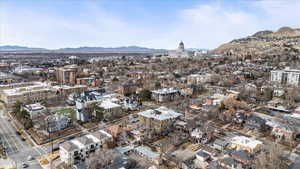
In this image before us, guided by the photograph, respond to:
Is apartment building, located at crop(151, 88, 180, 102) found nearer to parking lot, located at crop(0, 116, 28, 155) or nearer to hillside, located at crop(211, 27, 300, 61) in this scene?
parking lot, located at crop(0, 116, 28, 155)

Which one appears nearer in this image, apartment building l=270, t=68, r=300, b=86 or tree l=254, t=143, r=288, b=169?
tree l=254, t=143, r=288, b=169

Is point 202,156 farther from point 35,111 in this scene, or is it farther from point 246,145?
point 35,111

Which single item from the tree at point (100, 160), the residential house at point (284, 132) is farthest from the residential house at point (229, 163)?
the residential house at point (284, 132)

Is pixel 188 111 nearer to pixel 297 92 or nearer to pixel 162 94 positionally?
pixel 162 94

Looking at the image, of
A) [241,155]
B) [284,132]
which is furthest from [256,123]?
[241,155]

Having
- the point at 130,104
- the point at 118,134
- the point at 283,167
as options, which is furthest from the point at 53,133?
the point at 283,167

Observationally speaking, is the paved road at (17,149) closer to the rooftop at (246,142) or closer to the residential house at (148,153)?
the residential house at (148,153)

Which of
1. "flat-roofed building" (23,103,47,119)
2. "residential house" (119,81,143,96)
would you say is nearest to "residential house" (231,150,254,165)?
"flat-roofed building" (23,103,47,119)
